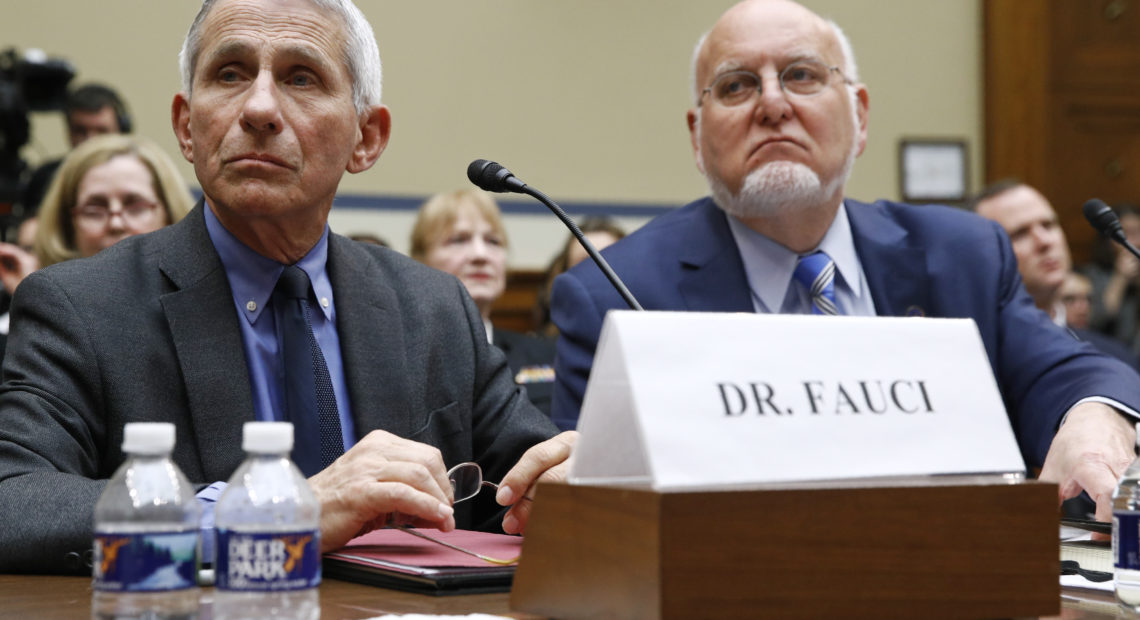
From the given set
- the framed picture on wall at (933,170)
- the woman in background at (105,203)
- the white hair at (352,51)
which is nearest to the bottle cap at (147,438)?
the white hair at (352,51)

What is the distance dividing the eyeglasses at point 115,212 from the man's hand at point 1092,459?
7.56 feet

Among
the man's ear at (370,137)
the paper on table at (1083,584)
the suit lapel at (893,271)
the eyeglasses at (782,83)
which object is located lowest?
the paper on table at (1083,584)

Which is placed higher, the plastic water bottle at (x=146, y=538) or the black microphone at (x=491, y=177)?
the black microphone at (x=491, y=177)

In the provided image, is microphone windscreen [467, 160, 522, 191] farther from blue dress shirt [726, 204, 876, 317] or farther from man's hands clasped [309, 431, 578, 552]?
blue dress shirt [726, 204, 876, 317]

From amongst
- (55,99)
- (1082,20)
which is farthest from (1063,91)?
(55,99)

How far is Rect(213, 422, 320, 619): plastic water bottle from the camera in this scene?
34.4 inches

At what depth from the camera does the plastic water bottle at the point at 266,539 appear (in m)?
0.88

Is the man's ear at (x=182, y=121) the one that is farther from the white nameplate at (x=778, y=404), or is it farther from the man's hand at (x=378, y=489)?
the white nameplate at (x=778, y=404)

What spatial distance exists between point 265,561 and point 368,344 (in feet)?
2.87

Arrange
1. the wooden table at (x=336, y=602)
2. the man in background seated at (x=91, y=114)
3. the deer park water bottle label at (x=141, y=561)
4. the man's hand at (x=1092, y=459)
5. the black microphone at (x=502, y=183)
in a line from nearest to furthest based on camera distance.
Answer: the deer park water bottle label at (x=141, y=561)
the wooden table at (x=336, y=602)
the man's hand at (x=1092, y=459)
the black microphone at (x=502, y=183)
the man in background seated at (x=91, y=114)

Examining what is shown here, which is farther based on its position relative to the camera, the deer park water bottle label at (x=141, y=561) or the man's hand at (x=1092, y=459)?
the man's hand at (x=1092, y=459)

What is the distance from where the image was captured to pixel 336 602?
107cm

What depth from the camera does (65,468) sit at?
1.42 meters

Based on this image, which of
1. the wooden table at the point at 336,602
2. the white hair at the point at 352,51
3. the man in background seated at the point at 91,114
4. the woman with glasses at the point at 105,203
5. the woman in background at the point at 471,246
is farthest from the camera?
the man in background seated at the point at 91,114
